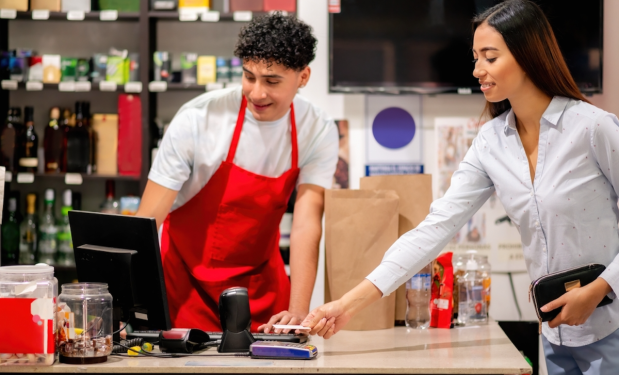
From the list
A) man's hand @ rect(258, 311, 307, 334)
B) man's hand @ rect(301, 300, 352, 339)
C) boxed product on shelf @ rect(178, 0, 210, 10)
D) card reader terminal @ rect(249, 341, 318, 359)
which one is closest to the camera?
card reader terminal @ rect(249, 341, 318, 359)

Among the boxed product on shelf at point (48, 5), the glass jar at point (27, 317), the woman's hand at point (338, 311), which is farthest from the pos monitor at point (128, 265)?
the boxed product on shelf at point (48, 5)

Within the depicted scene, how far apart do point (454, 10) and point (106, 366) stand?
2.92 meters

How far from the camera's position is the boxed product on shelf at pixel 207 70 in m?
3.71

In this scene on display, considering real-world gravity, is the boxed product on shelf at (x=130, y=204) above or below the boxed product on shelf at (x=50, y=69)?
below

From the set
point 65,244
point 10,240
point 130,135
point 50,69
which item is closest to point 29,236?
point 10,240

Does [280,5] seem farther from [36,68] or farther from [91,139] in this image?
[36,68]

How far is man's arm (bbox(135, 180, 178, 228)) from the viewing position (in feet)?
7.20

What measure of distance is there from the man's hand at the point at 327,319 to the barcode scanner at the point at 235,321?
0.54 ft

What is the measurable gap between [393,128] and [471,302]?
6.00 feet

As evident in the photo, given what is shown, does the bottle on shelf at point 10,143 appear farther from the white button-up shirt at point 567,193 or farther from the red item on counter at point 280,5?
the white button-up shirt at point 567,193

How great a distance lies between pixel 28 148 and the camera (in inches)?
150

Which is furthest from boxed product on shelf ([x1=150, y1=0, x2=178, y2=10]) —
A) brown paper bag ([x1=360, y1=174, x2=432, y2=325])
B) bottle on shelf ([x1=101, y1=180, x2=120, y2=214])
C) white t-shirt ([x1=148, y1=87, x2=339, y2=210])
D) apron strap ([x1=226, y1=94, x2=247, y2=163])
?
brown paper bag ([x1=360, y1=174, x2=432, y2=325])

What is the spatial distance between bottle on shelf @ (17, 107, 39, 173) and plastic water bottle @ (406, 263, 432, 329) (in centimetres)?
256

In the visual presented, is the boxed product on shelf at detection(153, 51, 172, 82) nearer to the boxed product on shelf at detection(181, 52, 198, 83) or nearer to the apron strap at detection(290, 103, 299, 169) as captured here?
the boxed product on shelf at detection(181, 52, 198, 83)
